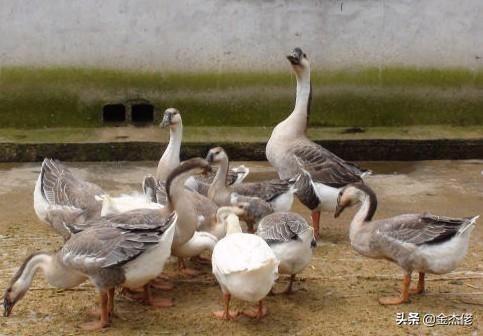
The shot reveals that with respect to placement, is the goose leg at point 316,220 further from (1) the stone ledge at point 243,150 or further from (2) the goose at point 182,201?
(1) the stone ledge at point 243,150

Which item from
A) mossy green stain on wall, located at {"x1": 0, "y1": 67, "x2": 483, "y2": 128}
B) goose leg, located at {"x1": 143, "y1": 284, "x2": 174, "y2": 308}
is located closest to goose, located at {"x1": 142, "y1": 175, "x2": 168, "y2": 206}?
goose leg, located at {"x1": 143, "y1": 284, "x2": 174, "y2": 308}

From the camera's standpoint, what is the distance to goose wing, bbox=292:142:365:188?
27.5ft

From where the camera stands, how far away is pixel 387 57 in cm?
1128

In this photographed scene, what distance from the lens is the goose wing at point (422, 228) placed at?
21.5 ft

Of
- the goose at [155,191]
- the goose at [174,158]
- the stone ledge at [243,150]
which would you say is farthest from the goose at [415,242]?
the stone ledge at [243,150]

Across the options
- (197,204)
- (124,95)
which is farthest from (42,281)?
(124,95)

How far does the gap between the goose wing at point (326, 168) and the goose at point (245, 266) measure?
2170 millimetres

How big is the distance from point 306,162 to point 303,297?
6.45ft

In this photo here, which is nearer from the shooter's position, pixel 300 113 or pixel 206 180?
pixel 206 180

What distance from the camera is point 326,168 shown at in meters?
8.45

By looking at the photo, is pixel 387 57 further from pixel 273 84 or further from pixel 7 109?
pixel 7 109

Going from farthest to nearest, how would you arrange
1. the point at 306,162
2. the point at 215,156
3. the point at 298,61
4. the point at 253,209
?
the point at 298,61 < the point at 306,162 < the point at 215,156 < the point at 253,209

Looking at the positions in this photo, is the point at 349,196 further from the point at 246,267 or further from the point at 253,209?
the point at 246,267

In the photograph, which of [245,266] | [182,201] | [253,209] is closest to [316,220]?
[253,209]
